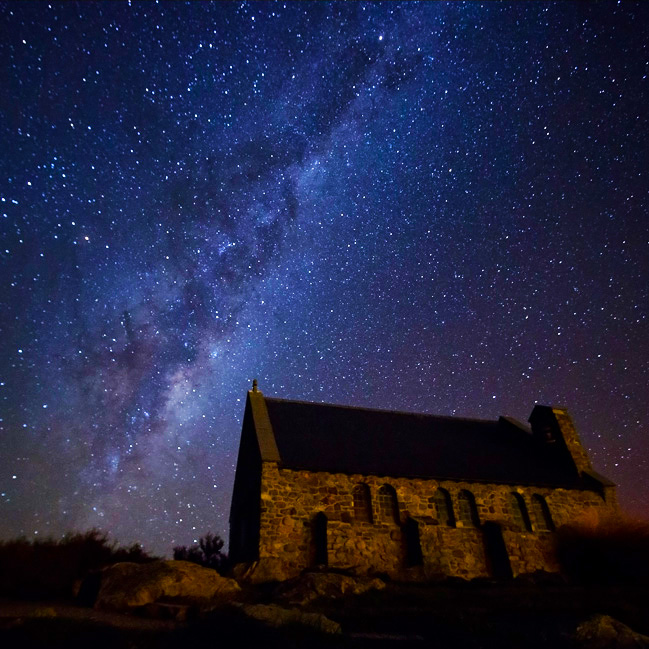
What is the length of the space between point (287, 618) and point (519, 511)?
1752cm

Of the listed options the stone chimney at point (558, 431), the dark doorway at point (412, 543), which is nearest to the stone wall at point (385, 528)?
the dark doorway at point (412, 543)

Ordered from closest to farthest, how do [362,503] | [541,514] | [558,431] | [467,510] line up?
1. [362,503]
2. [467,510]
3. [541,514]
4. [558,431]

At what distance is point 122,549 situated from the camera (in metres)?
15.6

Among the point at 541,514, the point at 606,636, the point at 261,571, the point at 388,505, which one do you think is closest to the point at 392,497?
the point at 388,505

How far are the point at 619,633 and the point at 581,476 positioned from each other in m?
19.9

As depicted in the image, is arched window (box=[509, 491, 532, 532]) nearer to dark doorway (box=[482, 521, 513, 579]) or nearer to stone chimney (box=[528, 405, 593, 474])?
dark doorway (box=[482, 521, 513, 579])

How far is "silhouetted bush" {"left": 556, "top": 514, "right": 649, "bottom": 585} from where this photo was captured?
17.5 meters

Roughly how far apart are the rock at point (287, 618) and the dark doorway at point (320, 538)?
9.60 meters

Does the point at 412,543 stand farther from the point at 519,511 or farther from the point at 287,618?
the point at 287,618

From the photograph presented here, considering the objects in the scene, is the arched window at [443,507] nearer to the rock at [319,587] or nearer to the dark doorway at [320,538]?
the dark doorway at [320,538]

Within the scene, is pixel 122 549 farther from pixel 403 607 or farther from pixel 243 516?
pixel 403 607

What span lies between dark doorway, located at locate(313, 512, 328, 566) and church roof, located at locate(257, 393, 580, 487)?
6.92 ft

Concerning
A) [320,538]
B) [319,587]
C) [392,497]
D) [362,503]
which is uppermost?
[392,497]

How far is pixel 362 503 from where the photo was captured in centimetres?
2038
